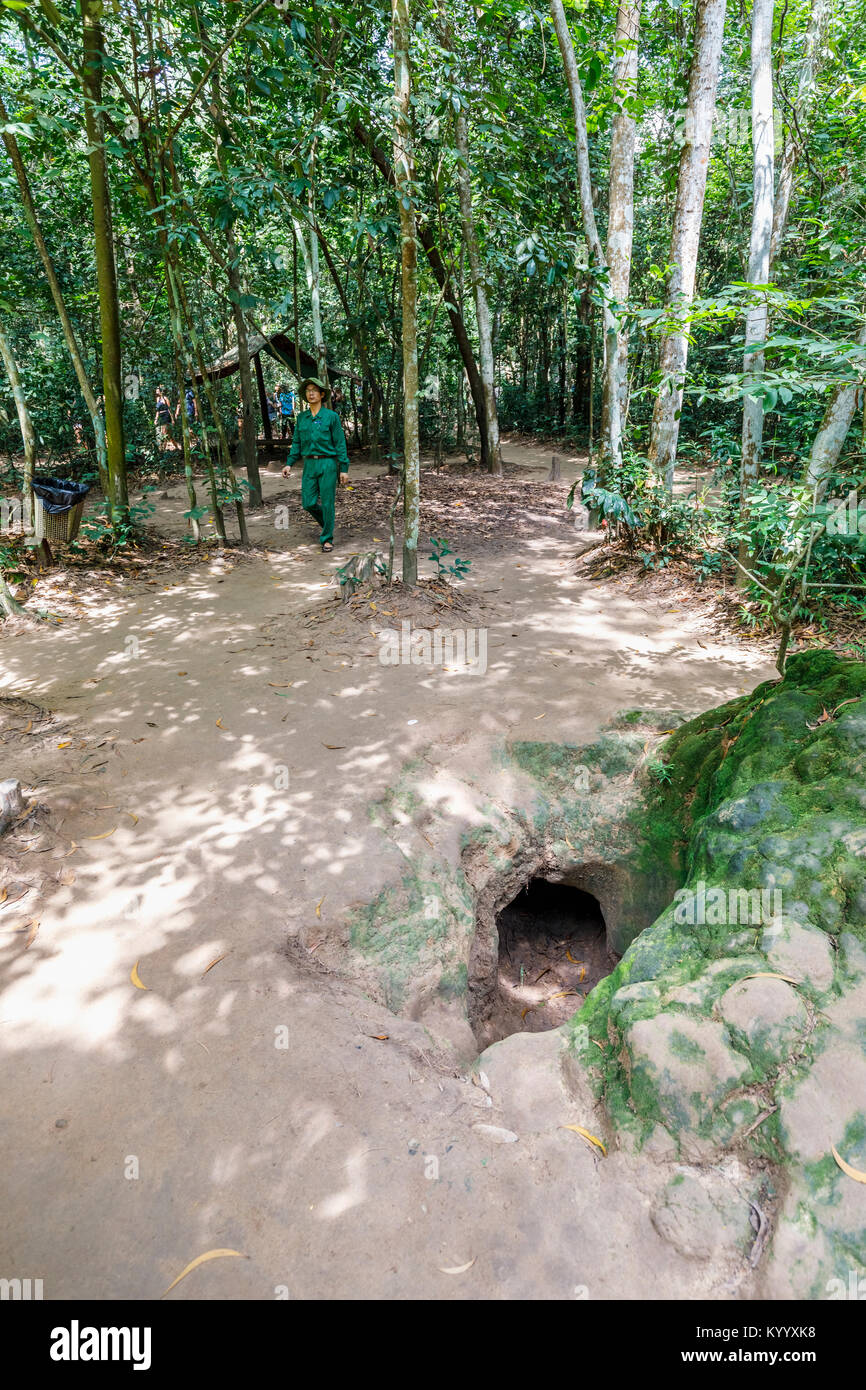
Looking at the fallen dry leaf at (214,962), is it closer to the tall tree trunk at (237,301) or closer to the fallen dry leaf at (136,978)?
the fallen dry leaf at (136,978)

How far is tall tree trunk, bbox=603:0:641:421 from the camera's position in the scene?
6.93 metres

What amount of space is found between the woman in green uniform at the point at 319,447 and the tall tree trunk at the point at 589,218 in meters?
3.03

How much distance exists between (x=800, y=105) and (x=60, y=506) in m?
10.9

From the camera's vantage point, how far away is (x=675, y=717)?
452cm

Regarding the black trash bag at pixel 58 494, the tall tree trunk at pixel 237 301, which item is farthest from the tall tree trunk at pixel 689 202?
the black trash bag at pixel 58 494

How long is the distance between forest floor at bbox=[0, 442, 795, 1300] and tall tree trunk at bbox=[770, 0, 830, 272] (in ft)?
22.8

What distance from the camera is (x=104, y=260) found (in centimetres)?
754

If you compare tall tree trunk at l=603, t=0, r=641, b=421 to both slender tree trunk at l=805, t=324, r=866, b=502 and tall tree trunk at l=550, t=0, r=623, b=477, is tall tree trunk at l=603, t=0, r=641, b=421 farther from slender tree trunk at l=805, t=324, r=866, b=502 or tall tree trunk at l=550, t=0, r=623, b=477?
slender tree trunk at l=805, t=324, r=866, b=502

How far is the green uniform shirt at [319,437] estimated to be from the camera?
7977 millimetres

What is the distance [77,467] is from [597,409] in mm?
12558

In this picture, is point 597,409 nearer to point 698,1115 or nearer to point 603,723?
point 603,723

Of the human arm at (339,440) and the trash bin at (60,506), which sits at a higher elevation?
the human arm at (339,440)

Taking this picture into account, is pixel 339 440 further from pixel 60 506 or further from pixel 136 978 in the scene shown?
pixel 136 978

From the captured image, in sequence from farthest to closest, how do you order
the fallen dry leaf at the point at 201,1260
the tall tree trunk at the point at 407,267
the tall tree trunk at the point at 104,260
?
the tall tree trunk at the point at 104,260
the tall tree trunk at the point at 407,267
the fallen dry leaf at the point at 201,1260
